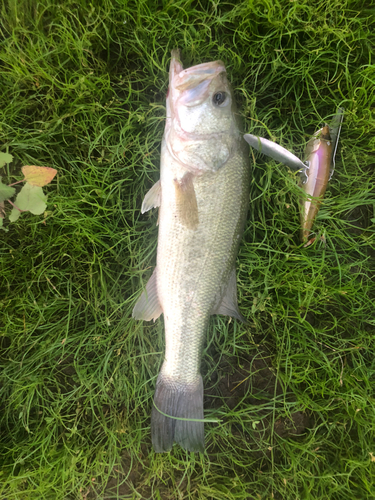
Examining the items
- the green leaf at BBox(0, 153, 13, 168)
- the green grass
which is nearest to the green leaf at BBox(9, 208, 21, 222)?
the green grass

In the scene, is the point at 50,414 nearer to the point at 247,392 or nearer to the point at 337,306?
the point at 247,392

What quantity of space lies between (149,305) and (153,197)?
68 centimetres

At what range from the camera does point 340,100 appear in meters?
1.93

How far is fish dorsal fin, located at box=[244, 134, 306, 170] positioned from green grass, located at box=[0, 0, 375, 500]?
85 mm

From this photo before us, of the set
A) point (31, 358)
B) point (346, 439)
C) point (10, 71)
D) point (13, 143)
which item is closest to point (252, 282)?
point (346, 439)

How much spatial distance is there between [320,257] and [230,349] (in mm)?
928

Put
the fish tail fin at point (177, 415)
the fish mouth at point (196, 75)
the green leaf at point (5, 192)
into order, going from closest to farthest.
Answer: the fish mouth at point (196, 75)
the green leaf at point (5, 192)
the fish tail fin at point (177, 415)

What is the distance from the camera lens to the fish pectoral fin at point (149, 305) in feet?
5.79

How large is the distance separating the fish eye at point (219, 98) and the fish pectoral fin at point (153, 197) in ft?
1.83

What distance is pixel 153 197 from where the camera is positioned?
1729 mm

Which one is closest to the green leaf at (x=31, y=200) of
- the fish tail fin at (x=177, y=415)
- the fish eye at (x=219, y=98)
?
the fish eye at (x=219, y=98)

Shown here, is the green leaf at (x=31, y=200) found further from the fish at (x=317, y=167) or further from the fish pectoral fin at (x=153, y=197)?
the fish at (x=317, y=167)

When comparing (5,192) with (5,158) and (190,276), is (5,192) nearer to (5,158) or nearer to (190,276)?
(5,158)

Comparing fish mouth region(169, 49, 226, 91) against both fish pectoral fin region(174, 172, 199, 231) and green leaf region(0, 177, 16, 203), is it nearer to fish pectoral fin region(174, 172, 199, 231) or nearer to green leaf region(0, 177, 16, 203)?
fish pectoral fin region(174, 172, 199, 231)
